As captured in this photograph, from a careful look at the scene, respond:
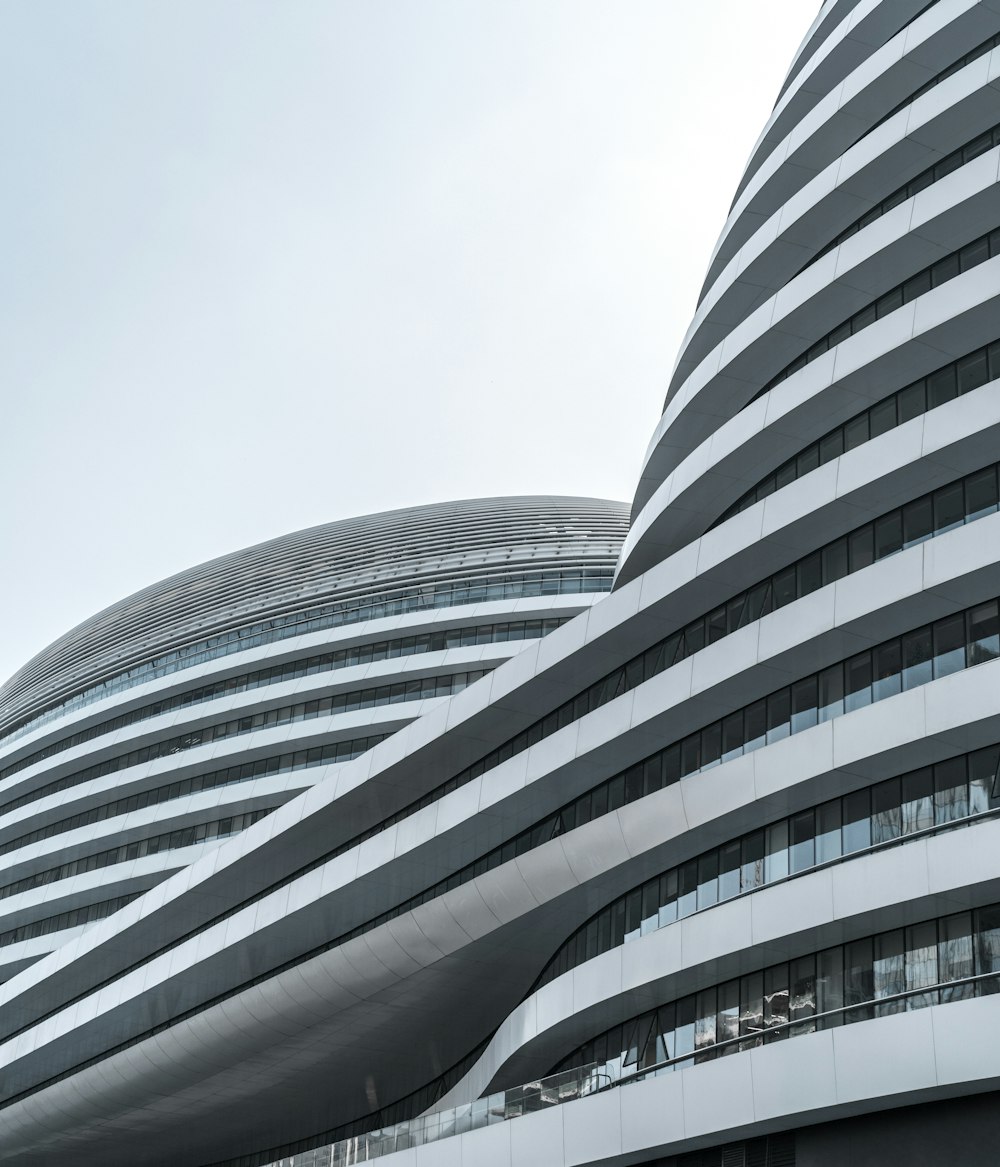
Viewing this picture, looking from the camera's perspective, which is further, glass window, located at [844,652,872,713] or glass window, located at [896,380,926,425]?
glass window, located at [896,380,926,425]

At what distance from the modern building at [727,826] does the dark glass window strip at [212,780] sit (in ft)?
34.0

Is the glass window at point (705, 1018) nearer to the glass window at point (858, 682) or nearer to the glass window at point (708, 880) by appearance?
the glass window at point (708, 880)

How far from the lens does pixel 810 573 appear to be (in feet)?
86.8

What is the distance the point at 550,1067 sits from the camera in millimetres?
31125

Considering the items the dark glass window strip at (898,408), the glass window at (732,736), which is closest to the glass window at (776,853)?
the glass window at (732,736)

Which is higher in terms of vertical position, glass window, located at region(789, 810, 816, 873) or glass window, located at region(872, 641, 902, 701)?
glass window, located at region(872, 641, 902, 701)

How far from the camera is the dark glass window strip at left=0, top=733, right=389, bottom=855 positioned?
5584cm

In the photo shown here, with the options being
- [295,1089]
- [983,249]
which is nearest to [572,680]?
[983,249]

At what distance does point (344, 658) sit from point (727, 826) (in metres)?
37.1

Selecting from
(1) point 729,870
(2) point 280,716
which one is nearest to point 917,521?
(1) point 729,870

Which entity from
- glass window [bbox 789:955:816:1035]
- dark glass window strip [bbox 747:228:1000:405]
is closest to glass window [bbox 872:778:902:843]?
glass window [bbox 789:955:816:1035]

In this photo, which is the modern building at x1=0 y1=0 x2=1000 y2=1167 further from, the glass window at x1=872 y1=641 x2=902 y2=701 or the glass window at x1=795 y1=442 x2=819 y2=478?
the glass window at x1=795 y1=442 x2=819 y2=478

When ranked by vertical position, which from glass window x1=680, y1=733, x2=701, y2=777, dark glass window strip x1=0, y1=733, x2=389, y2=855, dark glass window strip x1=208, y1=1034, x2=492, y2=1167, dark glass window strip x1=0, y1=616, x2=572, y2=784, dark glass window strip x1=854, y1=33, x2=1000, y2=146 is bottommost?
dark glass window strip x1=208, y1=1034, x2=492, y2=1167

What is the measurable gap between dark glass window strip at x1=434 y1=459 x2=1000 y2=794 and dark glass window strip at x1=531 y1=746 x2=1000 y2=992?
4.22m
